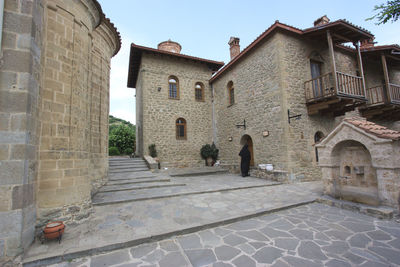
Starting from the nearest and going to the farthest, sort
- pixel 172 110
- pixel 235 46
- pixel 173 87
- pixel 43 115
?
1. pixel 43 115
2. pixel 172 110
3. pixel 173 87
4. pixel 235 46

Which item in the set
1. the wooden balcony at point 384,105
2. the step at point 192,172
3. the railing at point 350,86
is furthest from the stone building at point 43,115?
the wooden balcony at point 384,105

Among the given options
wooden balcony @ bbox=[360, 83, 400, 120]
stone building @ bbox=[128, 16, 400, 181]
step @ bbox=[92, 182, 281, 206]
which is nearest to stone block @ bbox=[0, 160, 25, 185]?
step @ bbox=[92, 182, 281, 206]

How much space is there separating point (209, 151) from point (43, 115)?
9576mm

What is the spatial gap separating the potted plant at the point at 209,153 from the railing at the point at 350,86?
7388 millimetres

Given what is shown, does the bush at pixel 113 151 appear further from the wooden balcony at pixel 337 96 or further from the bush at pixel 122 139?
the wooden balcony at pixel 337 96

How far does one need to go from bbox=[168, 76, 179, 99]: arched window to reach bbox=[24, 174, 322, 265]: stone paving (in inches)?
318

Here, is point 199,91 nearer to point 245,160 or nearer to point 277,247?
point 245,160

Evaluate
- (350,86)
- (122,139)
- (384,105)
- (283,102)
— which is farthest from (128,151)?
(384,105)

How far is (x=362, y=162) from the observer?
14.1 feet

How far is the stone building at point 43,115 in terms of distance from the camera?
2.49 meters

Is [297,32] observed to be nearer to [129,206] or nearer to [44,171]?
[129,206]

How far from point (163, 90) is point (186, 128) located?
289 centimetres

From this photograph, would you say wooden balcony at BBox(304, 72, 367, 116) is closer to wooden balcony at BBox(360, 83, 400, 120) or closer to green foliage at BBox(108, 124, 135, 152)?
wooden balcony at BBox(360, 83, 400, 120)

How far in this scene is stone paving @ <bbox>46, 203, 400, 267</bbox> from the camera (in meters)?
2.36
